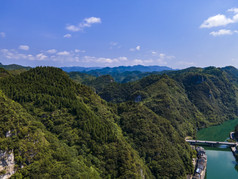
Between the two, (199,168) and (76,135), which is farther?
(199,168)

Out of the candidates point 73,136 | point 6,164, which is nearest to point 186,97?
point 73,136

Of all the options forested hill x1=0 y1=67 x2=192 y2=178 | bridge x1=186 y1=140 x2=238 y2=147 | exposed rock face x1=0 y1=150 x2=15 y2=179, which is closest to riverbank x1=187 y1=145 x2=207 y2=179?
forested hill x1=0 y1=67 x2=192 y2=178

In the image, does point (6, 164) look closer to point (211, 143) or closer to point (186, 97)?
point (211, 143)

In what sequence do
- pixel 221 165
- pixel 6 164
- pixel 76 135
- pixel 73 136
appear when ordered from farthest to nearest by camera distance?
pixel 221 165 < pixel 76 135 < pixel 73 136 < pixel 6 164

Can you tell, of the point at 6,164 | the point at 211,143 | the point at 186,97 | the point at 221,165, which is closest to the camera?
the point at 6,164

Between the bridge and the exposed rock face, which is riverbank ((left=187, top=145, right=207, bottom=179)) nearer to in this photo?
the bridge

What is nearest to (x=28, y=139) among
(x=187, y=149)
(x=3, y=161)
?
(x=3, y=161)

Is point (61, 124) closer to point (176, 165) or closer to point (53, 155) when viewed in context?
point (53, 155)

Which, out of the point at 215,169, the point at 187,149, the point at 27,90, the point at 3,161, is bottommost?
the point at 215,169
